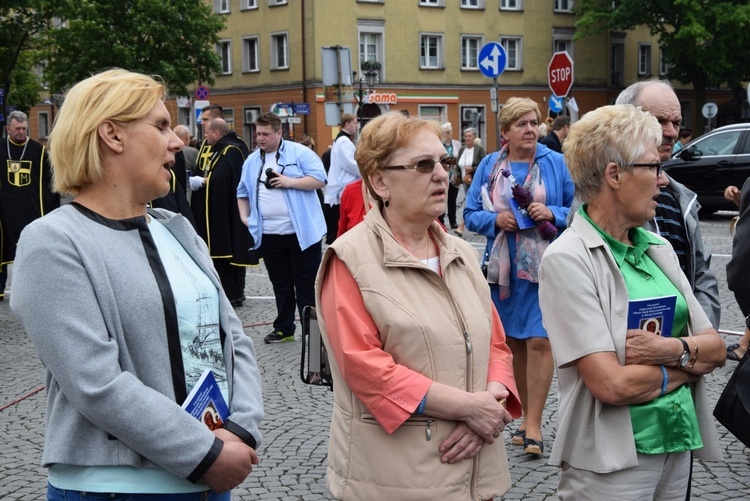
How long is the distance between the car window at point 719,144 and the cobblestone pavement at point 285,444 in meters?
11.7

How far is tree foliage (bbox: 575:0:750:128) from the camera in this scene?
49.2 meters

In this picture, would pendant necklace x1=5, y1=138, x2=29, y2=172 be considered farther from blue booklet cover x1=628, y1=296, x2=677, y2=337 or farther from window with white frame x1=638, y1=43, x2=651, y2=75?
window with white frame x1=638, y1=43, x2=651, y2=75

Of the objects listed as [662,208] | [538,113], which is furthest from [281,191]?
[662,208]

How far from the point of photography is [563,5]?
5522cm

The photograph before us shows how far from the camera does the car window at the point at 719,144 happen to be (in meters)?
20.4

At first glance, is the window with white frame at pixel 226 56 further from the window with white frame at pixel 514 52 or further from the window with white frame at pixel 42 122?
the window with white frame at pixel 42 122

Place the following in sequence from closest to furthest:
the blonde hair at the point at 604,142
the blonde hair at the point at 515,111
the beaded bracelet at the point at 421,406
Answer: the beaded bracelet at the point at 421,406 → the blonde hair at the point at 604,142 → the blonde hair at the point at 515,111

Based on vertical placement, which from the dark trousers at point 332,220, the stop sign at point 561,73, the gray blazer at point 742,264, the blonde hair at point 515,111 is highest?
the stop sign at point 561,73

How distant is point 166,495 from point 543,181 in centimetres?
371

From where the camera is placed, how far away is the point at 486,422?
3230 millimetres

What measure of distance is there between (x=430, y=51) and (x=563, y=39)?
28.1 feet

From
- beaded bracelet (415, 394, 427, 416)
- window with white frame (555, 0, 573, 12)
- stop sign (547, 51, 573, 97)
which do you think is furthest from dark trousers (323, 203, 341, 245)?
window with white frame (555, 0, 573, 12)

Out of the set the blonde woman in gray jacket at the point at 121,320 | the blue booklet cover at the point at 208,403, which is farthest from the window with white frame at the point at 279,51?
the blue booklet cover at the point at 208,403

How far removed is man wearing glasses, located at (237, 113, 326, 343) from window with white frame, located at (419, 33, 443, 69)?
41879 millimetres
